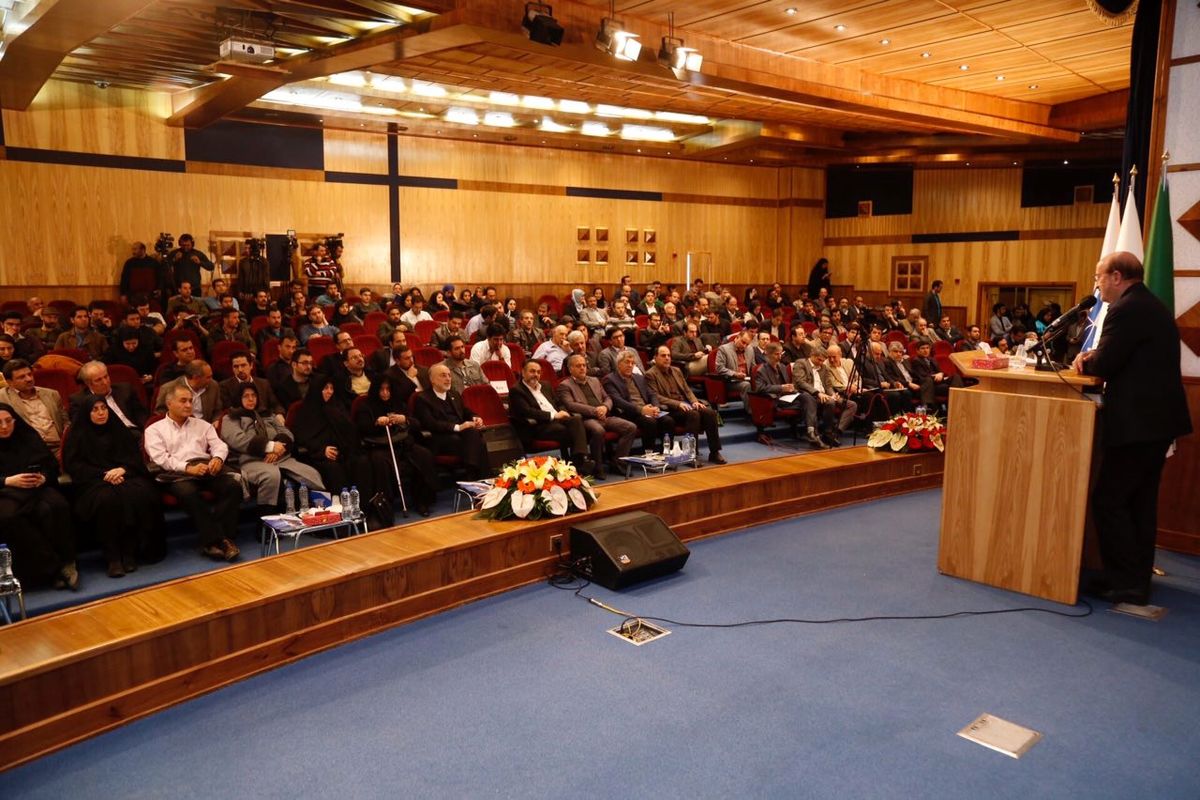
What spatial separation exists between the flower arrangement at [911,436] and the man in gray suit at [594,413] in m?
1.90

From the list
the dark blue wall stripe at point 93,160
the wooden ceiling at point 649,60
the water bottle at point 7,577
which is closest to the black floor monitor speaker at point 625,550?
the water bottle at point 7,577

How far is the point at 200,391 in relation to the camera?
5234 mm

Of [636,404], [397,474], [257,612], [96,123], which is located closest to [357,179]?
[96,123]

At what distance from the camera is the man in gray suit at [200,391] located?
5.01 m

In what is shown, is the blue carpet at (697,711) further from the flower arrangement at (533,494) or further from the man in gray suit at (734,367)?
the man in gray suit at (734,367)

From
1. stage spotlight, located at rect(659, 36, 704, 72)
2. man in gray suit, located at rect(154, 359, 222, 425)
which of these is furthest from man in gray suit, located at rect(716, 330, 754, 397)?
man in gray suit, located at rect(154, 359, 222, 425)

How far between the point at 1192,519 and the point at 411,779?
4267 millimetres

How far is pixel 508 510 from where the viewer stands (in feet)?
14.0

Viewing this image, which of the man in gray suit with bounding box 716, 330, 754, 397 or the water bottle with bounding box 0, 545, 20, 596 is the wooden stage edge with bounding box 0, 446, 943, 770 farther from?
the man in gray suit with bounding box 716, 330, 754, 397

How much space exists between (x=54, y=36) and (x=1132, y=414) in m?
7.70

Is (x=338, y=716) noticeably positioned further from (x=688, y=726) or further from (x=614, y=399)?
(x=614, y=399)

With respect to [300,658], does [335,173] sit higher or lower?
higher

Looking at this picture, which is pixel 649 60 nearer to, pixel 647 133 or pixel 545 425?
pixel 545 425

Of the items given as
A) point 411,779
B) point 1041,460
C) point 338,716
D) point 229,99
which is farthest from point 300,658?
point 229,99
